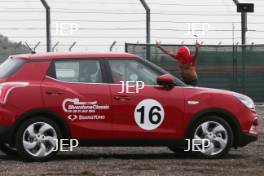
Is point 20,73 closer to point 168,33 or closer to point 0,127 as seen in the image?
point 0,127

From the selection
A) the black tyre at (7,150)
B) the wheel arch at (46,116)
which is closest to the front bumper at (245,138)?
the wheel arch at (46,116)

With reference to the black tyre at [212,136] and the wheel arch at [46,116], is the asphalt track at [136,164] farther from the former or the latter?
the wheel arch at [46,116]

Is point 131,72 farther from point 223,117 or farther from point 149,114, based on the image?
point 223,117

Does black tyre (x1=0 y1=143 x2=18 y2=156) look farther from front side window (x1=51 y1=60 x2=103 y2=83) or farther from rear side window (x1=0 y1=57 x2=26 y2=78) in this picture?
front side window (x1=51 y1=60 x2=103 y2=83)

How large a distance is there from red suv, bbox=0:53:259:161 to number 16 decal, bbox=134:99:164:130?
0.04 feet

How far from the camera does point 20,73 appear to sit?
12.5 meters

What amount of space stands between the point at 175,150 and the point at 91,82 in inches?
75.7

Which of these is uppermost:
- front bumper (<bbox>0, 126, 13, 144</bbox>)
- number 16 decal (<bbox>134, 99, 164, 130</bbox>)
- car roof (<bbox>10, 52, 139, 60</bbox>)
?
car roof (<bbox>10, 52, 139, 60</bbox>)

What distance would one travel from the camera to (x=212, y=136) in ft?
42.6

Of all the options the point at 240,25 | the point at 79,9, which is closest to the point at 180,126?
the point at 79,9

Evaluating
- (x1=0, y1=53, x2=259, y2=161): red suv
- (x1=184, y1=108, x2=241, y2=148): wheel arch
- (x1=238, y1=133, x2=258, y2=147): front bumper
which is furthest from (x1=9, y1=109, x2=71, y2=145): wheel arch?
(x1=238, y1=133, x2=258, y2=147): front bumper

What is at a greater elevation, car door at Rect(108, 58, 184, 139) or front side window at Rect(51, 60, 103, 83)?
front side window at Rect(51, 60, 103, 83)

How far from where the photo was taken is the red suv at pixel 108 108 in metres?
12.3

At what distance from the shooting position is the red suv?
12.3 meters
